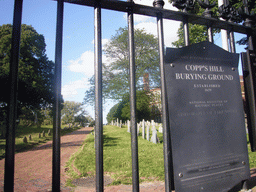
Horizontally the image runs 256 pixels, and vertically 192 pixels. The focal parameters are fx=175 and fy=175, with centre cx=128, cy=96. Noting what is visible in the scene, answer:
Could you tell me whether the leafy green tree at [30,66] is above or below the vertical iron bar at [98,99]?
above

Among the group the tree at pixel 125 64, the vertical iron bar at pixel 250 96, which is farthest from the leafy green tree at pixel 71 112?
the vertical iron bar at pixel 250 96

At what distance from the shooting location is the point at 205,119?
189 centimetres

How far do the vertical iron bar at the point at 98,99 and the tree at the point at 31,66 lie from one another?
14.8m

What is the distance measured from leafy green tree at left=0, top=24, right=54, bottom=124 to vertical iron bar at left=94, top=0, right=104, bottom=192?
48.5ft

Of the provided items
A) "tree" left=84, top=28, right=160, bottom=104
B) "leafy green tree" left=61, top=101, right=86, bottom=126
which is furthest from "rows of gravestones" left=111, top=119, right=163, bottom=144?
"leafy green tree" left=61, top=101, right=86, bottom=126

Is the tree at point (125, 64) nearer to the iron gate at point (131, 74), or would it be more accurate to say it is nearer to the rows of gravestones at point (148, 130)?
the rows of gravestones at point (148, 130)

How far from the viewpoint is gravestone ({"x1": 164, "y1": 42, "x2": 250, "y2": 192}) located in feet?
5.69

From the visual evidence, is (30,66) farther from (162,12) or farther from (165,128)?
(165,128)

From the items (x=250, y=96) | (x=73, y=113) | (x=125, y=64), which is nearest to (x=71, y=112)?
(x=73, y=113)

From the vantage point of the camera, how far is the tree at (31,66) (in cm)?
1438

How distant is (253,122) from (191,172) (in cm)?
130

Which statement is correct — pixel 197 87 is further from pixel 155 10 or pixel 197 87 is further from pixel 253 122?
pixel 253 122

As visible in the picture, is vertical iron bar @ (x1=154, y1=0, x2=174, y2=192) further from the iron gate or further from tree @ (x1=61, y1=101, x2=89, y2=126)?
tree @ (x1=61, y1=101, x2=89, y2=126)

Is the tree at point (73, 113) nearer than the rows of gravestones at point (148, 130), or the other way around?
the rows of gravestones at point (148, 130)
